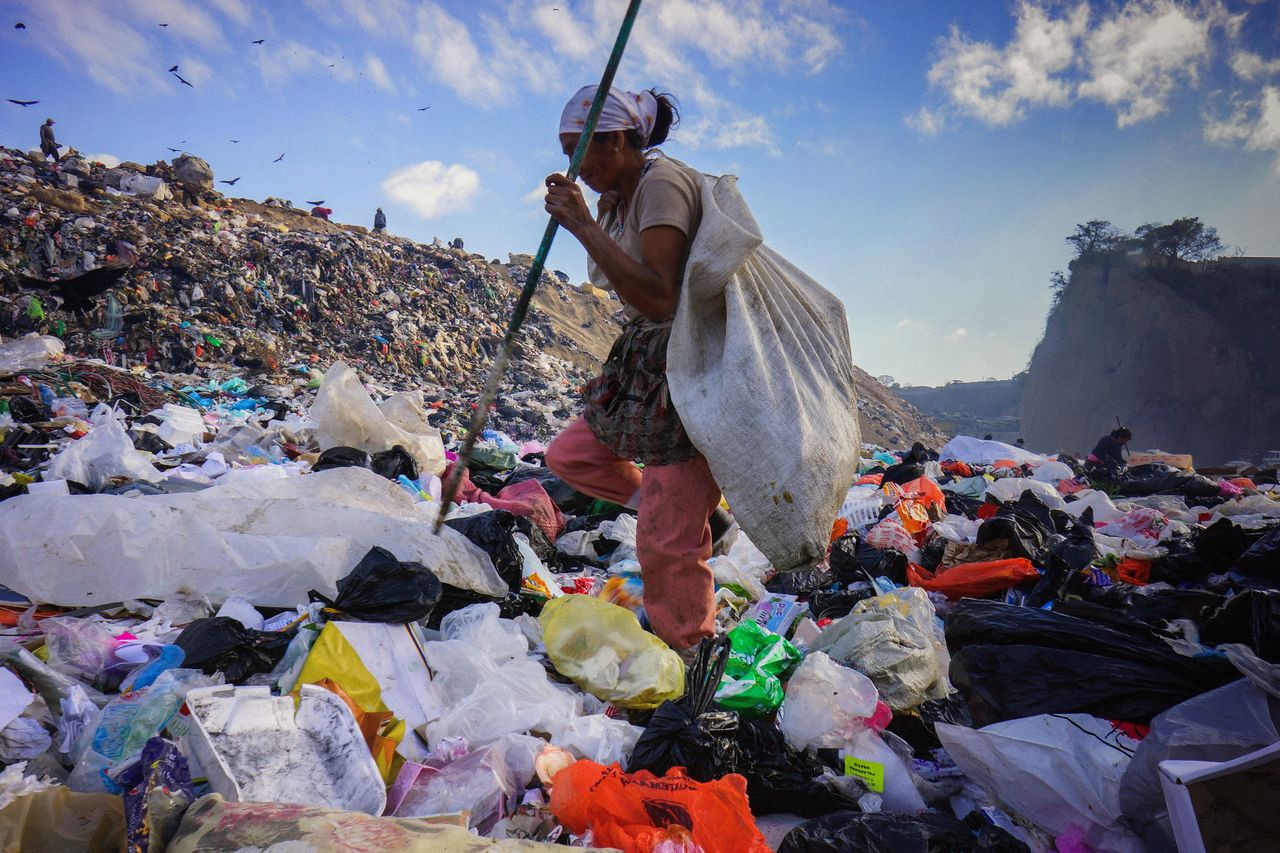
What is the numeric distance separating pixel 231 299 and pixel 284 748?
11.9 metres

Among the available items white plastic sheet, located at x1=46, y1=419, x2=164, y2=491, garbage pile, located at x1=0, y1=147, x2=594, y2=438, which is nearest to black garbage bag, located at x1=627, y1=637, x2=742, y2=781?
white plastic sheet, located at x1=46, y1=419, x2=164, y2=491

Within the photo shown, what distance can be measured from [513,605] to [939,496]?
9.54 feet

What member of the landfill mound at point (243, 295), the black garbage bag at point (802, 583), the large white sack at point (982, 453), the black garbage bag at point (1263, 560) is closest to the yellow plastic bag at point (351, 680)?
the black garbage bag at point (802, 583)

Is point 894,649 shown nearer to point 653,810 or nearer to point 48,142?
point 653,810

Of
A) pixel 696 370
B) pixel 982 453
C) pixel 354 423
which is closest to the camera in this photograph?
pixel 696 370

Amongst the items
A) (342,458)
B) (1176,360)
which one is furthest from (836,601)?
(1176,360)

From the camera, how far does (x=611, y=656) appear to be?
189cm

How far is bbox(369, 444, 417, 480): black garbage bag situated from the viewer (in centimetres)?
362

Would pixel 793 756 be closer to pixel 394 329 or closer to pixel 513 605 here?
pixel 513 605

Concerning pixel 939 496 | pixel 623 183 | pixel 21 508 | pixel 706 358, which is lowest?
pixel 21 508

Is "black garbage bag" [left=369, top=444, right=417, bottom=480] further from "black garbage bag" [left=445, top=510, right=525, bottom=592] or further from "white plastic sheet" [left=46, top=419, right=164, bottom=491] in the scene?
"black garbage bag" [left=445, top=510, right=525, bottom=592]

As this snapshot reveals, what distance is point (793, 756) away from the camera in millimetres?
1586

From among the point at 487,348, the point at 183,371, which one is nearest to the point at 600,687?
the point at 183,371

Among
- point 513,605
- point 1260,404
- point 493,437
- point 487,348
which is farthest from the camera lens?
point 1260,404
